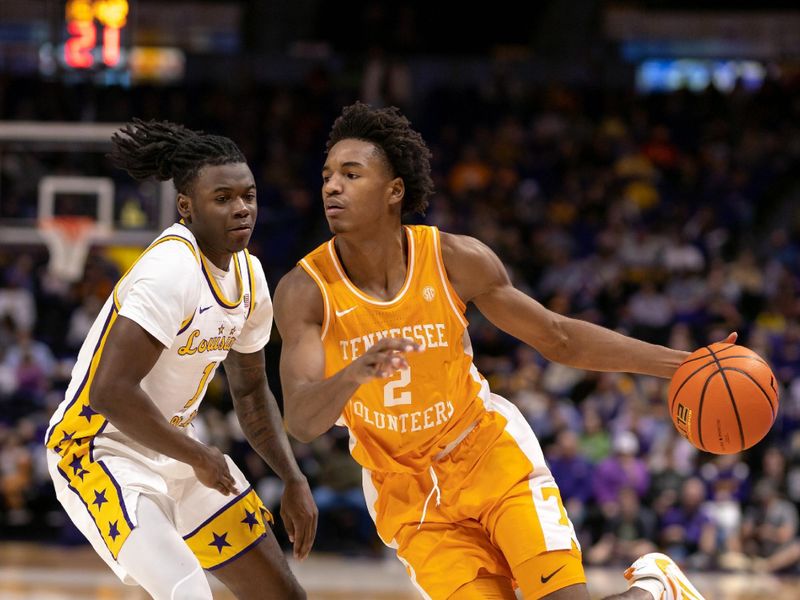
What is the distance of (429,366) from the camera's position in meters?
4.29

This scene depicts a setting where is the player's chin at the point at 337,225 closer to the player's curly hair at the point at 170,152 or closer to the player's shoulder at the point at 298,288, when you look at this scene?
the player's shoulder at the point at 298,288

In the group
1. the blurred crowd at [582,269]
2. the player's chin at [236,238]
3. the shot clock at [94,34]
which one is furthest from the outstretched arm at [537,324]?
the blurred crowd at [582,269]

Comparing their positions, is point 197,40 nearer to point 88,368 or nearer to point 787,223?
point 787,223

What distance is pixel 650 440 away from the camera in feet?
37.5

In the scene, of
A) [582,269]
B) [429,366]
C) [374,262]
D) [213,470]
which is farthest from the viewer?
[582,269]

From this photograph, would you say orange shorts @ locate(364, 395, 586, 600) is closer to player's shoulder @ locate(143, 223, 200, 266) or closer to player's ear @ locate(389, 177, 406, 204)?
player's ear @ locate(389, 177, 406, 204)

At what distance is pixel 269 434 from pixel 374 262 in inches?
35.1

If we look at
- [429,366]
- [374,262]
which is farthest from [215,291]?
[429,366]

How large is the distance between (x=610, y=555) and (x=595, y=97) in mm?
8220

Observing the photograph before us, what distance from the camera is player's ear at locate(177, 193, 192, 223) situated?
4.40 meters

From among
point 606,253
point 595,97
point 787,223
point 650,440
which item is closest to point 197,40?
point 595,97

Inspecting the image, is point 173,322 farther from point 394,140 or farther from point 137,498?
point 394,140

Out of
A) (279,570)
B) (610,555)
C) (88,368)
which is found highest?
(88,368)

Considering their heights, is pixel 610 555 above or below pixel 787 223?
below
